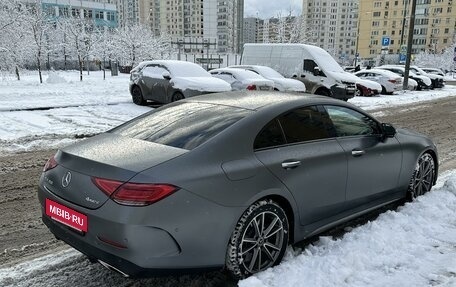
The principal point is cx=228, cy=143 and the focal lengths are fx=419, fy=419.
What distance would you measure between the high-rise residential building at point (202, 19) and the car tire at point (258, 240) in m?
108

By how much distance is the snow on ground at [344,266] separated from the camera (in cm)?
324

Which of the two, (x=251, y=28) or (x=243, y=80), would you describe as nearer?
(x=243, y=80)

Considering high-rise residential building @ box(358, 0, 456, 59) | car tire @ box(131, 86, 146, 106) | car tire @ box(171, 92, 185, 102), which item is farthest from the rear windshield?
high-rise residential building @ box(358, 0, 456, 59)

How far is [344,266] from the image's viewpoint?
3.41 metres

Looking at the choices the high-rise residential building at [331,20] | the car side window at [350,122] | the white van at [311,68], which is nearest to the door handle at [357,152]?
the car side window at [350,122]

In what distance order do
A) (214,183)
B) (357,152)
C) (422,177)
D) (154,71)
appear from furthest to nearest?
(154,71) < (422,177) < (357,152) < (214,183)

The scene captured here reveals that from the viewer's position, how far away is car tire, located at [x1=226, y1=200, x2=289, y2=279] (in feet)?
10.2

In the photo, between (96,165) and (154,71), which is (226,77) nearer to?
(154,71)

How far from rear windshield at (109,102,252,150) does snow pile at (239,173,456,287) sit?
1150 mm

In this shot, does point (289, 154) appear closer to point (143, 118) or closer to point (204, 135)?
point (204, 135)

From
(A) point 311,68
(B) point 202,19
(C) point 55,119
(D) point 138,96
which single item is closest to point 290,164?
(C) point 55,119

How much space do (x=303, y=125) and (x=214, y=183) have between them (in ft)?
4.05

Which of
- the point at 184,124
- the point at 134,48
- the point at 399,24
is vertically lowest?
the point at 184,124

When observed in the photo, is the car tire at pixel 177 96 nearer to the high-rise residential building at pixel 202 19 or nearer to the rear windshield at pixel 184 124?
the rear windshield at pixel 184 124
